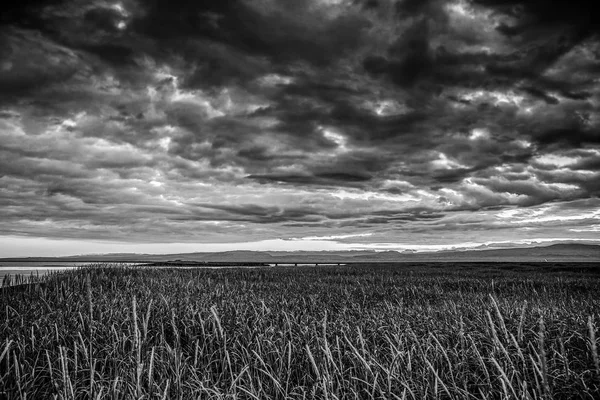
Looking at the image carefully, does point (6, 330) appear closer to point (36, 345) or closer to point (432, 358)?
point (36, 345)

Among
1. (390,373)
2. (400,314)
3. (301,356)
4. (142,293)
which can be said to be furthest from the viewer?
(142,293)

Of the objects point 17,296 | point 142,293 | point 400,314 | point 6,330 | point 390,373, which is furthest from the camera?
point 142,293

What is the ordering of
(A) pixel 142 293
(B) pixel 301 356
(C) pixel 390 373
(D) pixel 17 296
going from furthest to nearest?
(A) pixel 142 293, (D) pixel 17 296, (B) pixel 301 356, (C) pixel 390 373

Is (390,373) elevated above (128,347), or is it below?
above

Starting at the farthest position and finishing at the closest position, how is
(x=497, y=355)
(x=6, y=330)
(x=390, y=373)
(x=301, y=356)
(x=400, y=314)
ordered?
(x=400, y=314) → (x=6, y=330) → (x=301, y=356) → (x=497, y=355) → (x=390, y=373)

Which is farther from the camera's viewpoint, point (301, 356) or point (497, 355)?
point (301, 356)

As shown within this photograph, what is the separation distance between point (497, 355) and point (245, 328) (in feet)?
16.9

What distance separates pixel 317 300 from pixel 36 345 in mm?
11169

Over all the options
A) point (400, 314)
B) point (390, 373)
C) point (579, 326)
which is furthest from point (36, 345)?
point (579, 326)

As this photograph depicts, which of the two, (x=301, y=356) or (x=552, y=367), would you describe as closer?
(x=552, y=367)

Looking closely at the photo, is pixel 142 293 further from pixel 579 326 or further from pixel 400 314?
pixel 579 326

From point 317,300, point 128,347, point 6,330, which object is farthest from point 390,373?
point 317,300

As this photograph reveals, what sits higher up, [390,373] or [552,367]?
[390,373]

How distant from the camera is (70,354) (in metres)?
8.55
